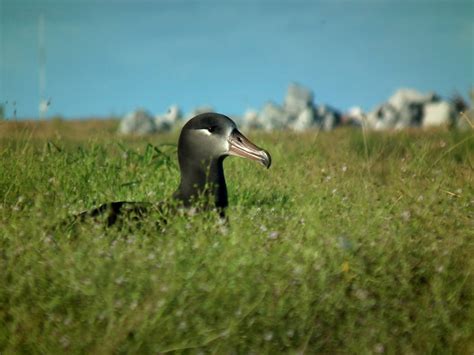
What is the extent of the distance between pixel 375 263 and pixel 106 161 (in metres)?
3.77

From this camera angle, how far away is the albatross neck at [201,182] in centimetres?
566

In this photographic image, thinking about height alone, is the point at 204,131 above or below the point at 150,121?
above

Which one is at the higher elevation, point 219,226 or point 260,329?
point 219,226

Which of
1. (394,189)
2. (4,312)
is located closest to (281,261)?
(4,312)

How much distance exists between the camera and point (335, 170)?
25.7 ft

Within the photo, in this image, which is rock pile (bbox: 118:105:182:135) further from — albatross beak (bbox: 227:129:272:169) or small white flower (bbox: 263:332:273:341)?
small white flower (bbox: 263:332:273:341)

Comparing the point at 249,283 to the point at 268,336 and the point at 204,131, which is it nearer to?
the point at 268,336

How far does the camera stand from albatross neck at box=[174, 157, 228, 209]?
5.66 meters

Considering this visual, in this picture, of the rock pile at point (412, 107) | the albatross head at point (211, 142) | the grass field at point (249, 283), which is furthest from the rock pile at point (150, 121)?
the grass field at point (249, 283)

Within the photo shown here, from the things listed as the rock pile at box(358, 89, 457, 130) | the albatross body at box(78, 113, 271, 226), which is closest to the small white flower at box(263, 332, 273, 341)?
the albatross body at box(78, 113, 271, 226)

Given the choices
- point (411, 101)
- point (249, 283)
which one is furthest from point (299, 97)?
point (249, 283)

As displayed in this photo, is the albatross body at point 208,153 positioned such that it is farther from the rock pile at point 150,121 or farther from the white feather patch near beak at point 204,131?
the rock pile at point 150,121

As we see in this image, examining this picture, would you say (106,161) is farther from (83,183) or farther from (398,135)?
(398,135)

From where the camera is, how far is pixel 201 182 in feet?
18.8
